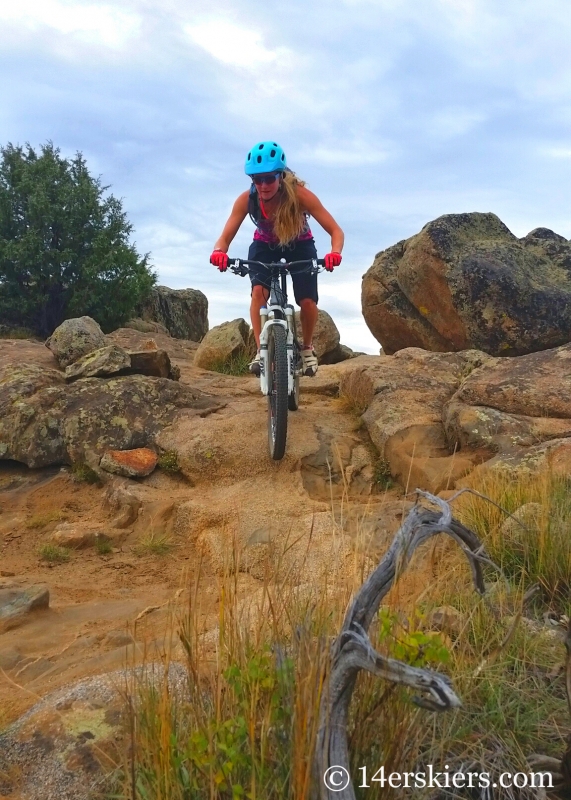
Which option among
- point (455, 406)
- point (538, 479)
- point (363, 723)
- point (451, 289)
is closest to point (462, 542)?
point (363, 723)

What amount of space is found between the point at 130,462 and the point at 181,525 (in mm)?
1095

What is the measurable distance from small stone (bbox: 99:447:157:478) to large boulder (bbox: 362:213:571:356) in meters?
4.56

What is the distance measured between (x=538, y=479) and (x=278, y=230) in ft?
9.21

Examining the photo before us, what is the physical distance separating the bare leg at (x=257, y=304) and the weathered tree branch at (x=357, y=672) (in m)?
4.17

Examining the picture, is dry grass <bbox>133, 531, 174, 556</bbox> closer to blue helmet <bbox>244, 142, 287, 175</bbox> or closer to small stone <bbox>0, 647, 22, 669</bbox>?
small stone <bbox>0, 647, 22, 669</bbox>

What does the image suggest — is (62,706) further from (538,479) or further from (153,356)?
(153,356)

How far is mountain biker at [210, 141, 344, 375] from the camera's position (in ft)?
18.0

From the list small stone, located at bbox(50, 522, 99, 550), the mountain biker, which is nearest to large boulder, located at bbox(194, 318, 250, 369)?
the mountain biker

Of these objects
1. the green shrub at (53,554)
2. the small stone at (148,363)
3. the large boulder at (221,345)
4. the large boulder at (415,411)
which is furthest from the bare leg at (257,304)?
the large boulder at (221,345)

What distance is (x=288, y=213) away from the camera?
567cm

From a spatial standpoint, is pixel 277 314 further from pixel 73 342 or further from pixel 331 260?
pixel 73 342

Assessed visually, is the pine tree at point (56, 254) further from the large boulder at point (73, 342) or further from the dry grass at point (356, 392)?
the dry grass at point (356, 392)

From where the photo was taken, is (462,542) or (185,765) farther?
(462,542)

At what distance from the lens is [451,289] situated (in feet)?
28.9
